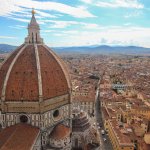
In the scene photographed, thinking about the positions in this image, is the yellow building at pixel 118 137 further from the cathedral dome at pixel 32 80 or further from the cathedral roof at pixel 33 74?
the cathedral roof at pixel 33 74

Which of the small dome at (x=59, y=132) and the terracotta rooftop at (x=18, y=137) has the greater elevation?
the terracotta rooftop at (x=18, y=137)

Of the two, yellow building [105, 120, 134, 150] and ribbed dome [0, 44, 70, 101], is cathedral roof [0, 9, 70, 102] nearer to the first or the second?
ribbed dome [0, 44, 70, 101]

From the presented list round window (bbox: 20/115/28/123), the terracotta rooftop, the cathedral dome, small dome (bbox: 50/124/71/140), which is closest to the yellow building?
small dome (bbox: 50/124/71/140)

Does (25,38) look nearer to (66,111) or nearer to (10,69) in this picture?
(10,69)

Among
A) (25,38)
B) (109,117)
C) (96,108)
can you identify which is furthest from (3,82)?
(96,108)

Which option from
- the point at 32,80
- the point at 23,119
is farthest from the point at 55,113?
the point at 32,80

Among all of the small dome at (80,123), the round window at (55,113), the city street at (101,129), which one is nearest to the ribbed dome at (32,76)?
the round window at (55,113)

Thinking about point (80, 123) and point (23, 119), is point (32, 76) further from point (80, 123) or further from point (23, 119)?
point (80, 123)
